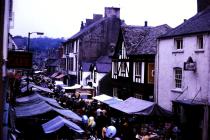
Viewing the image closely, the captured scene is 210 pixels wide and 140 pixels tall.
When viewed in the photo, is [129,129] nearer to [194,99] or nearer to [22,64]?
[194,99]

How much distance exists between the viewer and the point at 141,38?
3531 cm

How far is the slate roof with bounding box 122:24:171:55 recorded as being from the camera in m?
31.0

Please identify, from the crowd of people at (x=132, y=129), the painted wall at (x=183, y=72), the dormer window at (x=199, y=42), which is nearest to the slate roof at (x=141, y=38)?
the painted wall at (x=183, y=72)

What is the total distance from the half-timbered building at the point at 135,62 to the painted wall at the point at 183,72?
2.15 m

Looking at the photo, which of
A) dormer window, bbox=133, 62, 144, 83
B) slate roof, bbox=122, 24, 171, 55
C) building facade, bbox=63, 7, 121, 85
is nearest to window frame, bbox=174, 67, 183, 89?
slate roof, bbox=122, 24, 171, 55

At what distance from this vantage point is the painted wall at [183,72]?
794 inches

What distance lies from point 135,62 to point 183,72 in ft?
30.1

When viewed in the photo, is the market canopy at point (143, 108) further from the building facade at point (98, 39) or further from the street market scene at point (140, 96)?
A: the building facade at point (98, 39)

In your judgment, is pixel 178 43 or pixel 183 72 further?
pixel 178 43

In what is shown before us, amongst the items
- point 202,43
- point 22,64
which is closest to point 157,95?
point 202,43

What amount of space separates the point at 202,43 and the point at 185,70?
2.17 meters

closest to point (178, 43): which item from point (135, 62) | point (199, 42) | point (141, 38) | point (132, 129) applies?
point (199, 42)

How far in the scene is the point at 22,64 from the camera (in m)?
15.3

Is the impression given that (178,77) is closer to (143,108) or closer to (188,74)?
(188,74)
